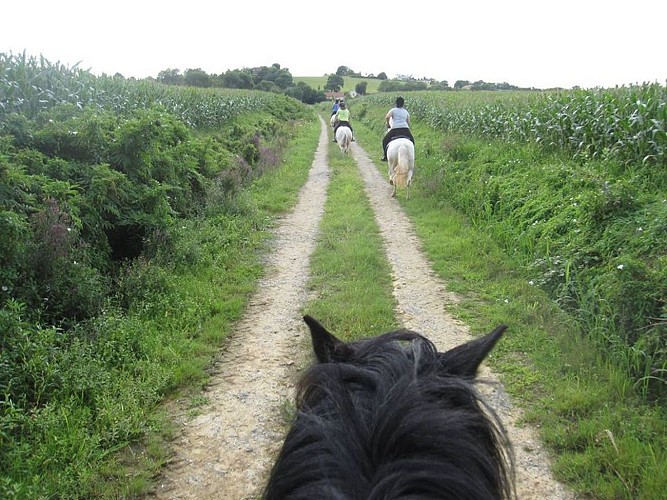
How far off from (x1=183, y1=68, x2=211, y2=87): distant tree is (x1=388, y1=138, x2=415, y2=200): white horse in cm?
2879

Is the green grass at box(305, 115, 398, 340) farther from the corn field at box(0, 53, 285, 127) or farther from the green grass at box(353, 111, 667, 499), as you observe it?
the corn field at box(0, 53, 285, 127)

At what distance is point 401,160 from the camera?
1149 cm

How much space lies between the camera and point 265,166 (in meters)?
14.2

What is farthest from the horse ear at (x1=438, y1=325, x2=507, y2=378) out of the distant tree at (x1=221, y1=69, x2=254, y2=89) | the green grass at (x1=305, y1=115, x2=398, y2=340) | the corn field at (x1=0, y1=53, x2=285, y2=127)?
the distant tree at (x1=221, y1=69, x2=254, y2=89)

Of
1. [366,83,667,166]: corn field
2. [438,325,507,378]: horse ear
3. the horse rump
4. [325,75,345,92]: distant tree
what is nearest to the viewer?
the horse rump

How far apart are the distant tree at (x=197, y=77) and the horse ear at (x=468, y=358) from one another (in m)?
38.2

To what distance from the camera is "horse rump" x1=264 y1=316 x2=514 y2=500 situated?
1.23 meters

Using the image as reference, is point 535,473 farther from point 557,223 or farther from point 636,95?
point 636,95

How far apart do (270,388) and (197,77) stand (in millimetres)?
38354

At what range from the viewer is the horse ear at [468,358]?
180 cm

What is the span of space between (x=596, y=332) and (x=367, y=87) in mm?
97700

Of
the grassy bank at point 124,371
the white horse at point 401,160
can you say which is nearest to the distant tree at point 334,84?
the white horse at point 401,160

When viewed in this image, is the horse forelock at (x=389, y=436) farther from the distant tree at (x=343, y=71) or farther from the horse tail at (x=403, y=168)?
the distant tree at (x=343, y=71)

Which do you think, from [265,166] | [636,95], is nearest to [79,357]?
[636,95]
